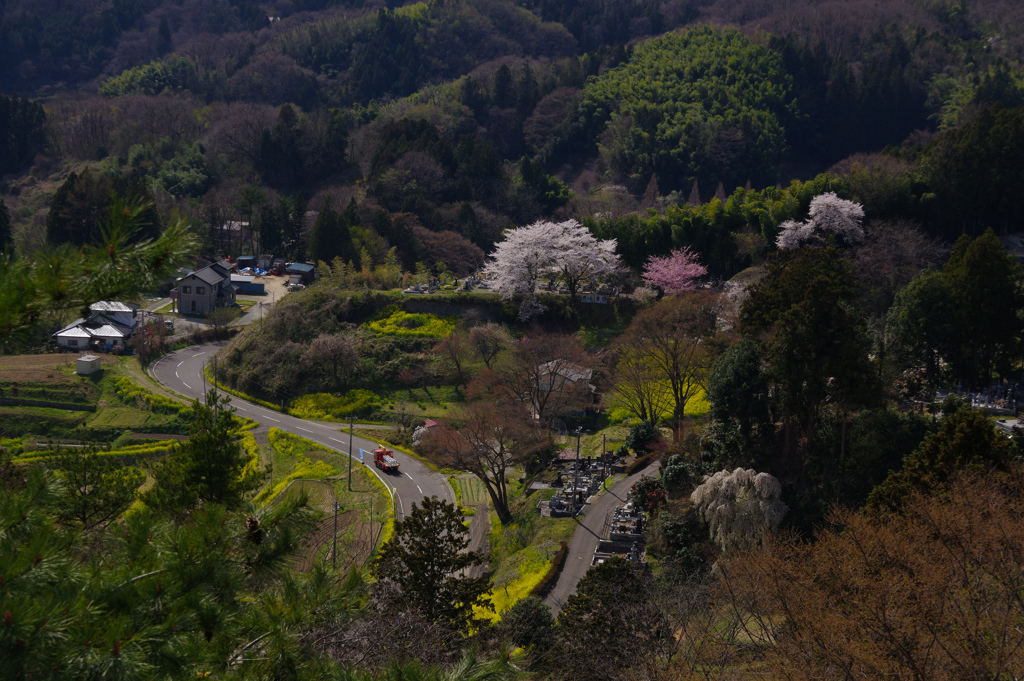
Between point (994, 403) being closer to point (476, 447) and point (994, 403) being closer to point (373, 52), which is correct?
point (476, 447)

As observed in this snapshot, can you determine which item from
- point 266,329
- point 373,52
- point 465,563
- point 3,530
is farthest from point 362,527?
point 373,52

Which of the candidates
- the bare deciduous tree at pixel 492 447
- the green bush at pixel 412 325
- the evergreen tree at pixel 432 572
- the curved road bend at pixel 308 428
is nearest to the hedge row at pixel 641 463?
the bare deciduous tree at pixel 492 447

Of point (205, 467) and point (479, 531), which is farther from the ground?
point (205, 467)

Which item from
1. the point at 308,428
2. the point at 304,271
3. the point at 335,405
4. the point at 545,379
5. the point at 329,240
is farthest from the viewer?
the point at 304,271

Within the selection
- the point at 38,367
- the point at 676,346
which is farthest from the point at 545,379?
the point at 38,367

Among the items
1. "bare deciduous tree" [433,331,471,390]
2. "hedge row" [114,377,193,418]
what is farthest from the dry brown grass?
"bare deciduous tree" [433,331,471,390]

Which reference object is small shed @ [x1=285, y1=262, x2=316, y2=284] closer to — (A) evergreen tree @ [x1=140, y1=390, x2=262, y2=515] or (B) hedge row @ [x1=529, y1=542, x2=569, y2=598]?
(B) hedge row @ [x1=529, y1=542, x2=569, y2=598]

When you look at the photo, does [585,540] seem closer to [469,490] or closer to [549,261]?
[469,490]
